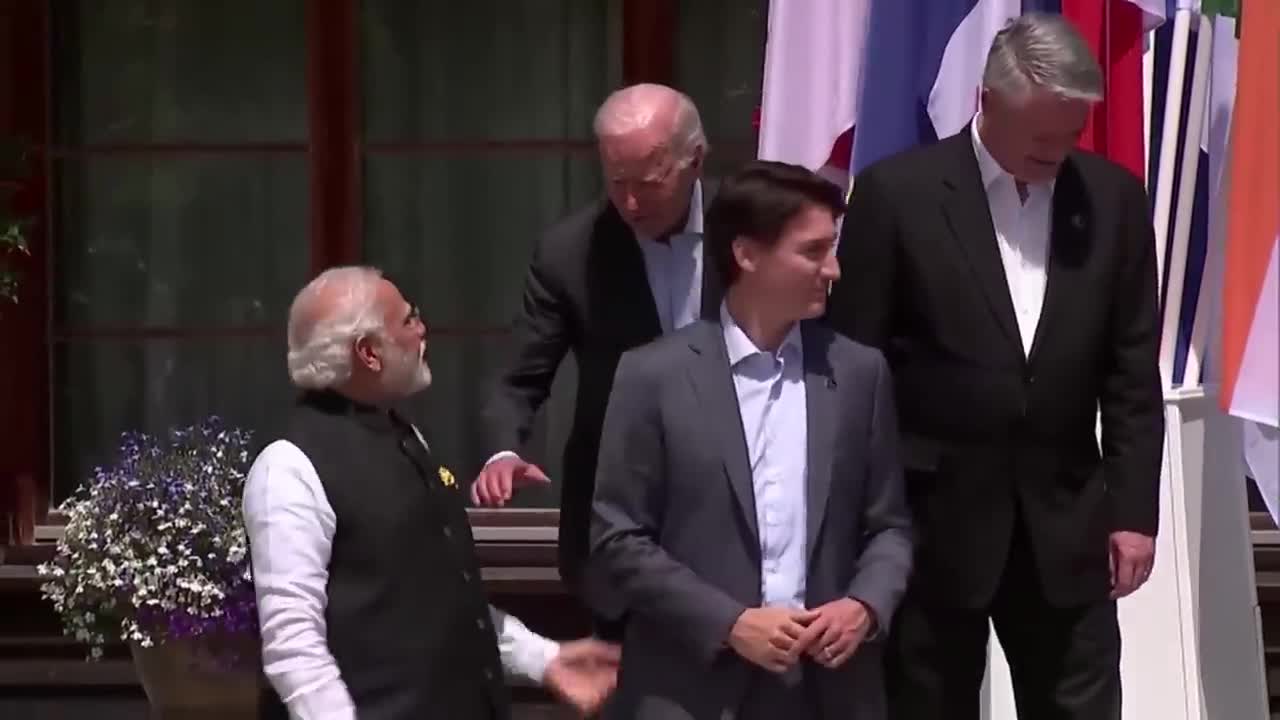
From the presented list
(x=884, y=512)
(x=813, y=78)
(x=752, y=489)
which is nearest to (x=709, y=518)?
(x=752, y=489)

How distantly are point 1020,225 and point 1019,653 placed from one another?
0.73 metres

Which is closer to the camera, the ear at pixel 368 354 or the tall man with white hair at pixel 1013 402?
the ear at pixel 368 354

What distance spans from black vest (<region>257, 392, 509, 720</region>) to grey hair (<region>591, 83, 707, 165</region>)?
71cm

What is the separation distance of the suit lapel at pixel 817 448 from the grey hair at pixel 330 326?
682 millimetres

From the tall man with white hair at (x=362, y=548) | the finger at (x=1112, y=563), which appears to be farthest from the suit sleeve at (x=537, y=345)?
the finger at (x=1112, y=563)

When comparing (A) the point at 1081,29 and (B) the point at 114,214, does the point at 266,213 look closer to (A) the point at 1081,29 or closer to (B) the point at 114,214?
(B) the point at 114,214

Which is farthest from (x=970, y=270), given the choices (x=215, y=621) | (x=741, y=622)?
(x=215, y=621)

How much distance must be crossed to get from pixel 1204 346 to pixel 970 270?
1499 millimetres

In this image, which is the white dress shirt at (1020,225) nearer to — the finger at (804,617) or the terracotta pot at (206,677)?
the finger at (804,617)

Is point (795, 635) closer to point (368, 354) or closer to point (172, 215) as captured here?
point (368, 354)

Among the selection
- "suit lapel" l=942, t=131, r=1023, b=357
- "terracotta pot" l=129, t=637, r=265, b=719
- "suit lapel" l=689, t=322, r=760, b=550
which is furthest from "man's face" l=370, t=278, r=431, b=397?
"terracotta pot" l=129, t=637, r=265, b=719

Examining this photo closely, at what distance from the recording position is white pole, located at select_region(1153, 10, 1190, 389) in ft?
16.3

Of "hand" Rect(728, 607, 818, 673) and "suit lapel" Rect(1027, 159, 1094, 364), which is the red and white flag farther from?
"hand" Rect(728, 607, 818, 673)

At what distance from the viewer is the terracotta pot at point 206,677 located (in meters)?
A: 5.14
